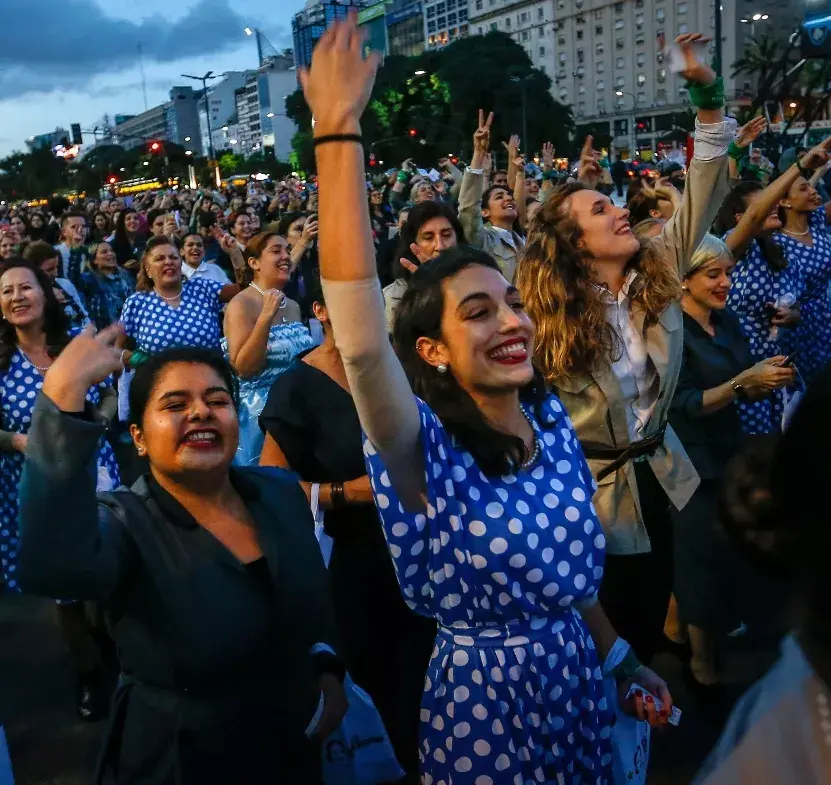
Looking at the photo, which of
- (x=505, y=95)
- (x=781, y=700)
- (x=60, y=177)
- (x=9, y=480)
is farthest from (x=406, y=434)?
(x=60, y=177)

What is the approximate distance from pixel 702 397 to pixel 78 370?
277 cm

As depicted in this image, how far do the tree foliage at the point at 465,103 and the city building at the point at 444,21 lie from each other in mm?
62470

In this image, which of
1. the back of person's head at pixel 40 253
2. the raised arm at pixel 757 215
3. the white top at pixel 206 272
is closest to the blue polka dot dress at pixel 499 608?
the raised arm at pixel 757 215

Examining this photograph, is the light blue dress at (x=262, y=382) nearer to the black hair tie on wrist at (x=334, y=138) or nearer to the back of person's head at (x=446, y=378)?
the back of person's head at (x=446, y=378)

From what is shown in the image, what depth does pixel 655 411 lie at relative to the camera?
313cm

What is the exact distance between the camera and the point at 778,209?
20.3 ft

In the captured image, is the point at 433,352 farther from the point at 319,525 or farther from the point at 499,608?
the point at 319,525

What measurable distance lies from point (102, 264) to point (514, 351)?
7.30 meters

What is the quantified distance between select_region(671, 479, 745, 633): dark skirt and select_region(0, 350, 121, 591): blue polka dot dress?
2599 mm

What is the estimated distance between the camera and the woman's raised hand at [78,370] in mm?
1772

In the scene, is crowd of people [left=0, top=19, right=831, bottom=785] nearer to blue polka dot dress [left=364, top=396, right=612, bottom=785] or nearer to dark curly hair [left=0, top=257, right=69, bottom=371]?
blue polka dot dress [left=364, top=396, right=612, bottom=785]

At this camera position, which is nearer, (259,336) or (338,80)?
(338,80)

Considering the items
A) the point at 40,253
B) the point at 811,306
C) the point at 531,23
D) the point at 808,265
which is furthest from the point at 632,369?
the point at 531,23

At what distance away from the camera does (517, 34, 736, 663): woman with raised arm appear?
9.98 feet
